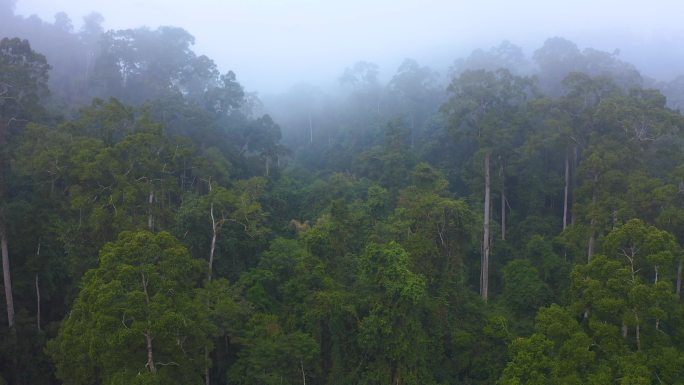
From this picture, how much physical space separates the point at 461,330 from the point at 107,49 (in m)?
32.7

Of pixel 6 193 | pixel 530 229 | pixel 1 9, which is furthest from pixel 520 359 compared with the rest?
pixel 1 9

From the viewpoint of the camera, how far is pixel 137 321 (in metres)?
12.1

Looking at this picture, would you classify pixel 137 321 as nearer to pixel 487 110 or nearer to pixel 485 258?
pixel 485 258

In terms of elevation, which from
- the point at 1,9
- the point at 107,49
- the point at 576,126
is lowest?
the point at 576,126

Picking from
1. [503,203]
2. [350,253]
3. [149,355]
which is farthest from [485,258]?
[149,355]

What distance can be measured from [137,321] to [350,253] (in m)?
8.83

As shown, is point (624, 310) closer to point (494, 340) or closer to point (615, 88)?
point (494, 340)

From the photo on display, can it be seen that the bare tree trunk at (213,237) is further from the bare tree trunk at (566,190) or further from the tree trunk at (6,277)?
the bare tree trunk at (566,190)

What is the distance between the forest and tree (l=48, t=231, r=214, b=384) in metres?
0.05

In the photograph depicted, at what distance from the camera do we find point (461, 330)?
696 inches

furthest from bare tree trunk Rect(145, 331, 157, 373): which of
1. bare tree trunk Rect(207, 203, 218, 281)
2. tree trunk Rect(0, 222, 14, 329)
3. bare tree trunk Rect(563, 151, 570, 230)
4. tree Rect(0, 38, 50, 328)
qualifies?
bare tree trunk Rect(563, 151, 570, 230)

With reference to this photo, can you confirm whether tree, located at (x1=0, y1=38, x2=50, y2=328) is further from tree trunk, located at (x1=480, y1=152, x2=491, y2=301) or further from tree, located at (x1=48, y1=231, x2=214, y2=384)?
tree trunk, located at (x1=480, y1=152, x2=491, y2=301)

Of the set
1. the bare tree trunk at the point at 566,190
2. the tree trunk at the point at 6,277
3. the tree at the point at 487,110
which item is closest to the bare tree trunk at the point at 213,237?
the tree trunk at the point at 6,277

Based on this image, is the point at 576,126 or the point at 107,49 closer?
the point at 576,126
